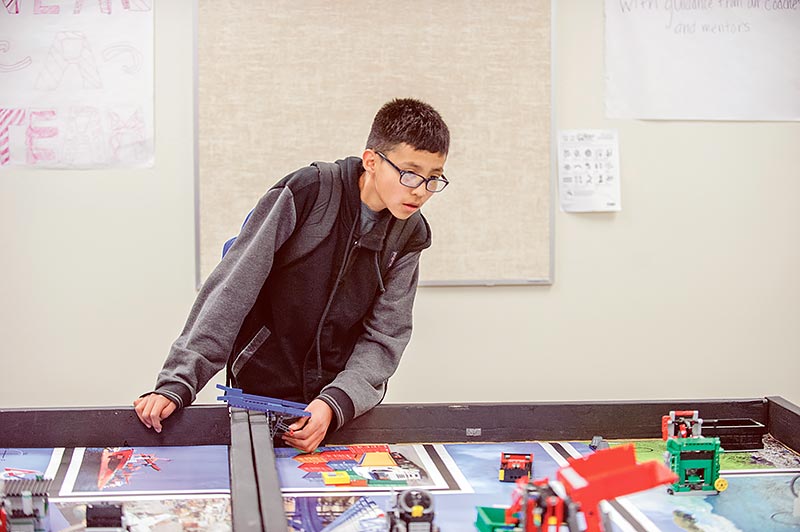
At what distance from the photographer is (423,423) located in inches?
69.7

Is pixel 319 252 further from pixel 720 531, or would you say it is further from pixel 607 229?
pixel 607 229

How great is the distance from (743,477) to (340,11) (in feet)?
6.39

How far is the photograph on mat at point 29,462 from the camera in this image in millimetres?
1536

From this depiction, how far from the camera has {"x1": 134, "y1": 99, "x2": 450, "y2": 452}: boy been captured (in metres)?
1.81

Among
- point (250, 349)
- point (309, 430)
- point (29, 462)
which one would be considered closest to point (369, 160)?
point (250, 349)

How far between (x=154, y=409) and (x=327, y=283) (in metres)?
0.44

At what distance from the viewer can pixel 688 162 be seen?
3.12m

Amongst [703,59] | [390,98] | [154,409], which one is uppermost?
[703,59]

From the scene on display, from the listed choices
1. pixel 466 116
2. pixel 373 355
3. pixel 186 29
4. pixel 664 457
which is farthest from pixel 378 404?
pixel 186 29

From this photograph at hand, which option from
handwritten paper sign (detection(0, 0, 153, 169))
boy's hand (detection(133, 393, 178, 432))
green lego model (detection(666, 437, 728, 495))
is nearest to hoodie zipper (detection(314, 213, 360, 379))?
boy's hand (detection(133, 393, 178, 432))

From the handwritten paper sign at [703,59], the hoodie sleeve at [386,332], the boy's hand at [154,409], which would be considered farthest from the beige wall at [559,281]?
the boy's hand at [154,409]

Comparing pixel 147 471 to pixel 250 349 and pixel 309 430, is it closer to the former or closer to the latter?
pixel 309 430

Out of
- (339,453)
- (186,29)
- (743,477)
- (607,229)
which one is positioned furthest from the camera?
(607,229)

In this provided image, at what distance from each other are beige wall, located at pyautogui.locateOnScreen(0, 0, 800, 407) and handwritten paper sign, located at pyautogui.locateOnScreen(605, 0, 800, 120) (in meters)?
0.05
